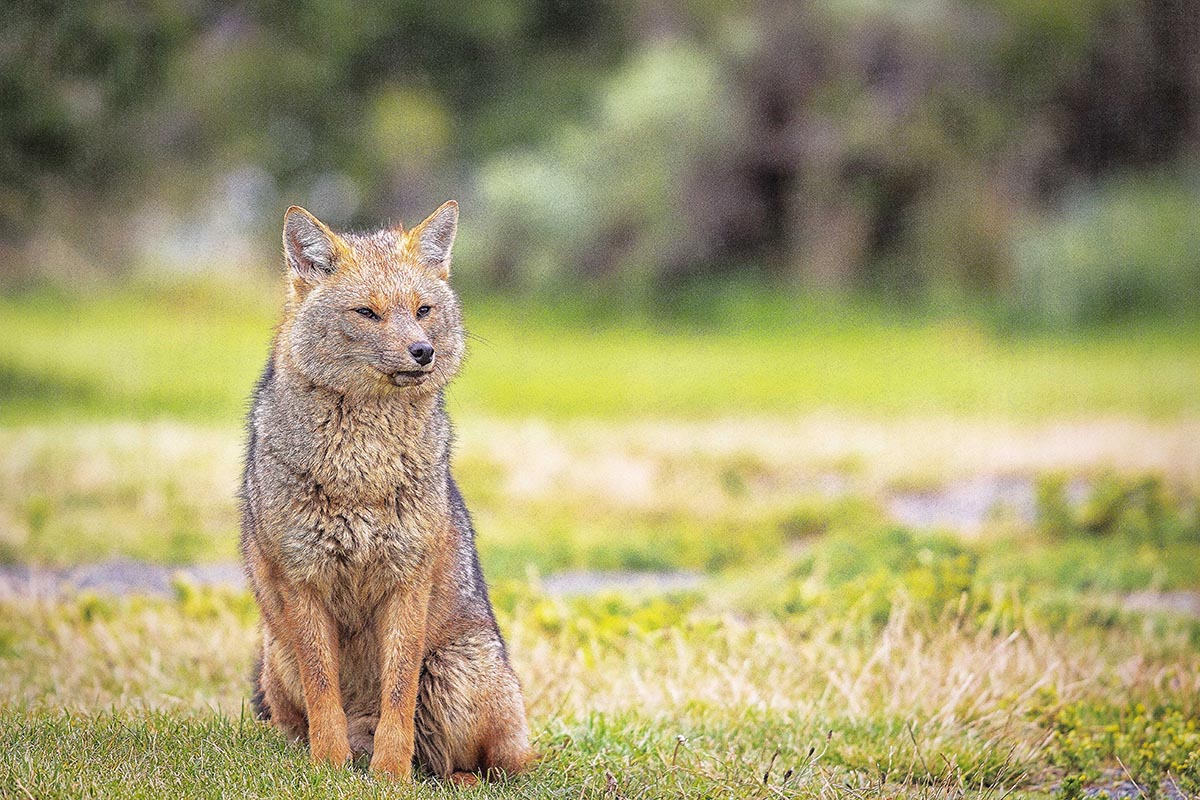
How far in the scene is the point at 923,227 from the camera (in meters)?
16.0

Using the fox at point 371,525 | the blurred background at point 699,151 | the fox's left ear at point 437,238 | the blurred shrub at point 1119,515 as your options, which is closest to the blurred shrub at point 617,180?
the blurred background at point 699,151

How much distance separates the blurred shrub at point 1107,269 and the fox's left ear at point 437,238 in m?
12.8

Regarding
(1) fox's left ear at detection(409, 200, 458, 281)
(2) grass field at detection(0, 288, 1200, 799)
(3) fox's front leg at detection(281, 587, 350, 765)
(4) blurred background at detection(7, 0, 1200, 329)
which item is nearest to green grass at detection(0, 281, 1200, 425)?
(2) grass field at detection(0, 288, 1200, 799)

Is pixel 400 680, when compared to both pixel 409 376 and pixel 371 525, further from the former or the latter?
pixel 409 376

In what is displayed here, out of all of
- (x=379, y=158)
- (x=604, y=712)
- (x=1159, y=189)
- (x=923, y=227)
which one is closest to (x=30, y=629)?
(x=604, y=712)

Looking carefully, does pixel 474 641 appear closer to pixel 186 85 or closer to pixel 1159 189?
pixel 186 85

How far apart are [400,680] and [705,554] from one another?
384 cm

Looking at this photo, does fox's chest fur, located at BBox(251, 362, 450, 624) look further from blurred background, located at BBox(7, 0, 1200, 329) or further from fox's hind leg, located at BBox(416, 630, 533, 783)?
blurred background, located at BBox(7, 0, 1200, 329)

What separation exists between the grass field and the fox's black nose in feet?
3.80

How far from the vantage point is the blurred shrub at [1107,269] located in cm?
1559

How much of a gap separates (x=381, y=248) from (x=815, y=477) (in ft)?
19.2

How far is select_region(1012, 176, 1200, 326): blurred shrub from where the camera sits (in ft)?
51.1

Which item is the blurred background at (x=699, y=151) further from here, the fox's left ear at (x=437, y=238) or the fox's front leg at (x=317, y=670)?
the fox's front leg at (x=317, y=670)

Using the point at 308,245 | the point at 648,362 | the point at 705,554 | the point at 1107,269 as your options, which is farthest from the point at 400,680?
the point at 1107,269
